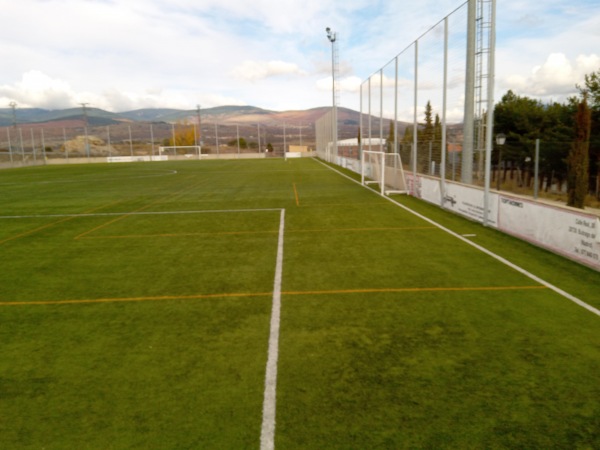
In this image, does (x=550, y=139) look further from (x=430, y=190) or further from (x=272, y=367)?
(x=272, y=367)

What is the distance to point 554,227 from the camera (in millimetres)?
10508

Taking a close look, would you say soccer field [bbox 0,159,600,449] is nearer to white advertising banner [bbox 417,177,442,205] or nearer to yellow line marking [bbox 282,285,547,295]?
yellow line marking [bbox 282,285,547,295]

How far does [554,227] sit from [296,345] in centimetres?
755

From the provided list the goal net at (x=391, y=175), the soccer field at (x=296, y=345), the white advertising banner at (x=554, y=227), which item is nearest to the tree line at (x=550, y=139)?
the goal net at (x=391, y=175)

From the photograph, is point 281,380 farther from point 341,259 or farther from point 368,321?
point 341,259

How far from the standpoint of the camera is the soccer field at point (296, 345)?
4.17 meters

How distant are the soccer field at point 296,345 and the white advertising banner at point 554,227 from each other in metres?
0.48

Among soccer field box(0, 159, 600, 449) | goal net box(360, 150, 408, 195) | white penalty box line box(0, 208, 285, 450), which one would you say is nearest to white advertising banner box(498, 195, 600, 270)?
soccer field box(0, 159, 600, 449)

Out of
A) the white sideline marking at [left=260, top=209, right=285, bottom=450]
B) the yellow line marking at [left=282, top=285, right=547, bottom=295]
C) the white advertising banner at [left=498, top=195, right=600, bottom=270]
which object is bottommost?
the white sideline marking at [left=260, top=209, right=285, bottom=450]

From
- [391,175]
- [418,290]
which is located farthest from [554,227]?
[391,175]

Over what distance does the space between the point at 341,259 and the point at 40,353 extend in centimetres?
599

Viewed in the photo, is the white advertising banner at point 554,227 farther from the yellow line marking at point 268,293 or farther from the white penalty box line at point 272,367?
the white penalty box line at point 272,367

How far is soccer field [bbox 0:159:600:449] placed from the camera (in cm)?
417

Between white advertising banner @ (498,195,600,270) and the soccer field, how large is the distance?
1.57 ft
